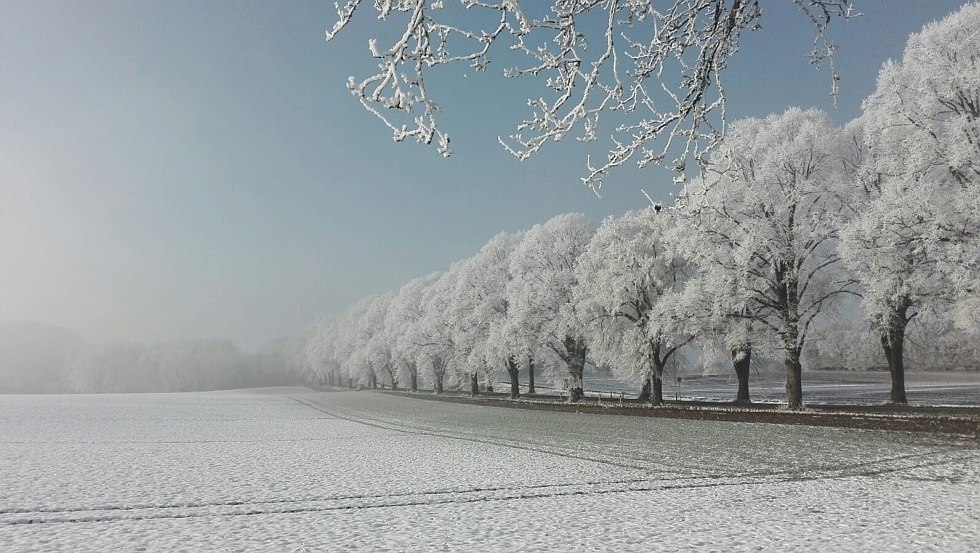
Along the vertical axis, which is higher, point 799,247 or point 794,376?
point 799,247

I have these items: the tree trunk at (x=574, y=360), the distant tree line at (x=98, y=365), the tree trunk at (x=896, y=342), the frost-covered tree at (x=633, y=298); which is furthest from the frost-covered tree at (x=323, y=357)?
the tree trunk at (x=896, y=342)

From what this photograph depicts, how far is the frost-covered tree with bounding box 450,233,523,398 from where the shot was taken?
170 ft

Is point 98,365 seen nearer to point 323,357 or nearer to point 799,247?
point 323,357

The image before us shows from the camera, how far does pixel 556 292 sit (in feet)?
148

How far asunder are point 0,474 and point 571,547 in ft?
48.7

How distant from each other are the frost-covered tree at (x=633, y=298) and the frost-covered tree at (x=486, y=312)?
10.5 m

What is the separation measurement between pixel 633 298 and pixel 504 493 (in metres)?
27.7

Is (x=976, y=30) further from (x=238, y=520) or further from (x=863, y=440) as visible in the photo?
(x=238, y=520)

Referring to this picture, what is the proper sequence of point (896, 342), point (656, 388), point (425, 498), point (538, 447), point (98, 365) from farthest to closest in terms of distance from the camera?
point (98, 365), point (656, 388), point (896, 342), point (538, 447), point (425, 498)

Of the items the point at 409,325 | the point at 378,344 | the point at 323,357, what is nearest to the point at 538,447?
the point at 409,325

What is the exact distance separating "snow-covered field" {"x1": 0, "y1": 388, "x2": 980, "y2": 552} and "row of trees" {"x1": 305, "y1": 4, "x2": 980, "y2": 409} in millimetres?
5510

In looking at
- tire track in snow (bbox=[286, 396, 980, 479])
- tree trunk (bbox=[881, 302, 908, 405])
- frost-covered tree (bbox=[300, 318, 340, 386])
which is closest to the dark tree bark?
tree trunk (bbox=[881, 302, 908, 405])

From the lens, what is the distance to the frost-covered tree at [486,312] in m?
51.8

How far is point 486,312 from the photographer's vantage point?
5625 centimetres
